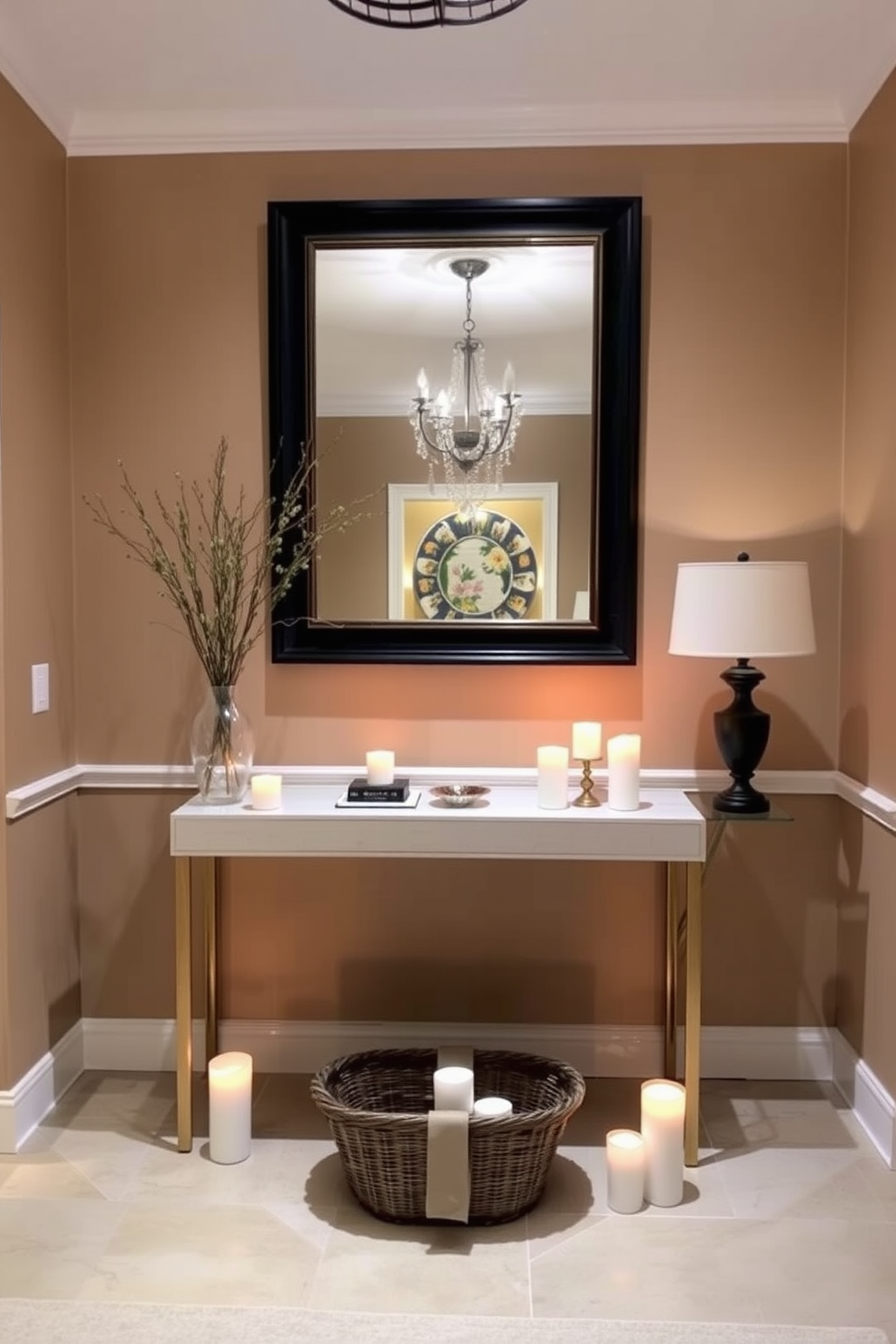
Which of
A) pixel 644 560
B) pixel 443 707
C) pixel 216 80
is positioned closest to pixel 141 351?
pixel 216 80

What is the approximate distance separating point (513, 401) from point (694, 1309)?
209 centimetres

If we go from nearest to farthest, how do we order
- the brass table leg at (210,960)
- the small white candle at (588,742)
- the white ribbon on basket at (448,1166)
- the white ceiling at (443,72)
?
1. the white ribbon on basket at (448,1166)
2. the white ceiling at (443,72)
3. the small white candle at (588,742)
4. the brass table leg at (210,960)

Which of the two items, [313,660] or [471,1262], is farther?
[313,660]

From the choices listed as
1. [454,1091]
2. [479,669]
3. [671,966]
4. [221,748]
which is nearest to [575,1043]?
[671,966]

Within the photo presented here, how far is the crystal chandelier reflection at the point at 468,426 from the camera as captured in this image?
286 cm

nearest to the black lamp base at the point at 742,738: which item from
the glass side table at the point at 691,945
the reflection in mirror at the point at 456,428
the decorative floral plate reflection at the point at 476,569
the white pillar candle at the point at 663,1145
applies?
the glass side table at the point at 691,945

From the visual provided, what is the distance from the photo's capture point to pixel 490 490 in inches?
113

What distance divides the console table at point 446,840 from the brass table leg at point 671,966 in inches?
13.1

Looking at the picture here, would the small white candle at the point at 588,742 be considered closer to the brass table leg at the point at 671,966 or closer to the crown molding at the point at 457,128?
the brass table leg at the point at 671,966

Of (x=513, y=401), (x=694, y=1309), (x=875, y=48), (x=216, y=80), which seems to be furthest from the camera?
(x=513, y=401)

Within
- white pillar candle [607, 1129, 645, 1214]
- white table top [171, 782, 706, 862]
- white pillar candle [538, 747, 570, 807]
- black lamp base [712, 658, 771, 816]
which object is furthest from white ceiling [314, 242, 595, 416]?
white pillar candle [607, 1129, 645, 1214]

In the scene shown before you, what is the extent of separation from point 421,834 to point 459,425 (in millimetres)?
1096

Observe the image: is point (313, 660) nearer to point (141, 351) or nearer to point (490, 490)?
point (490, 490)

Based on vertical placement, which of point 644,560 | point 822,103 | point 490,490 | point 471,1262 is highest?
point 822,103
